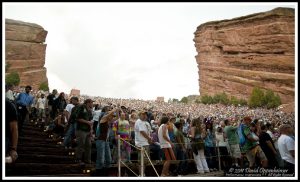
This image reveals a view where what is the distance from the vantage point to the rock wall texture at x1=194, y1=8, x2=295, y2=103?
255 feet

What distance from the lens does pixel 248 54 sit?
8750cm

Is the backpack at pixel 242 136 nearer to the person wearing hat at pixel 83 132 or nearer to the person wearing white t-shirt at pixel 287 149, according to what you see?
the person wearing white t-shirt at pixel 287 149

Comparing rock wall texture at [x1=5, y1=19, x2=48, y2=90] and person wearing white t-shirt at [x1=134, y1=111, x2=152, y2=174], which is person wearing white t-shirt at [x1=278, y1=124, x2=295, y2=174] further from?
rock wall texture at [x1=5, y1=19, x2=48, y2=90]

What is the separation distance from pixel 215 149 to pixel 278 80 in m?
67.6

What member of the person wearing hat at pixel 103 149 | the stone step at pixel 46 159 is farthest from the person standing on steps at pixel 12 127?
the person wearing hat at pixel 103 149

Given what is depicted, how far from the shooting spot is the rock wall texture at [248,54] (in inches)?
3059

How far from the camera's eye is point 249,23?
8756cm

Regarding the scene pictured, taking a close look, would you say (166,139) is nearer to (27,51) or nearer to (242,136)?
(242,136)

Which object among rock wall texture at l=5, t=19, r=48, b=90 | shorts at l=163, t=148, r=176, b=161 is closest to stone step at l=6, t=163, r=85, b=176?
shorts at l=163, t=148, r=176, b=161

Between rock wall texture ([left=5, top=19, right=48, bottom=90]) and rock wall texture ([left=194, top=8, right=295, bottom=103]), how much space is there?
36.7m

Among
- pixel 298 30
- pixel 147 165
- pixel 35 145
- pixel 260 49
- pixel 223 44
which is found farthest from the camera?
pixel 223 44

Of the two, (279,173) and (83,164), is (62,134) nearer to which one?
(83,164)

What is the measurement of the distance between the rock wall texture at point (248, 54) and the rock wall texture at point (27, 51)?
36732 mm

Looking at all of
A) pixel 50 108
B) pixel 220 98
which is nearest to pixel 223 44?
pixel 220 98
